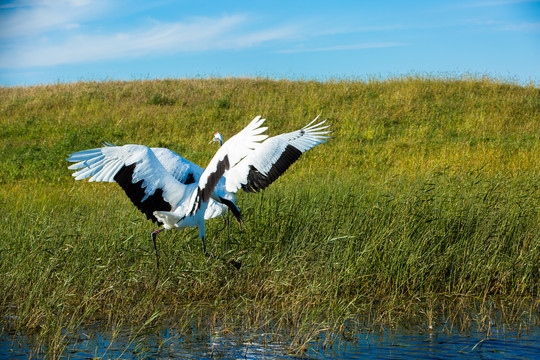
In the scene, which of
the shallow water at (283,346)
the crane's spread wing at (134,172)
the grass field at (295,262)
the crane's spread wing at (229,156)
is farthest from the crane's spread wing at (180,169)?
the shallow water at (283,346)

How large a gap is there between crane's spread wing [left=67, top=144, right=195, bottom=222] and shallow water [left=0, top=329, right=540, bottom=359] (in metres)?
1.65

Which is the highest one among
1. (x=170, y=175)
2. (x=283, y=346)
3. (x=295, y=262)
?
(x=170, y=175)

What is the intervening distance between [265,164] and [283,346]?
6.67 feet

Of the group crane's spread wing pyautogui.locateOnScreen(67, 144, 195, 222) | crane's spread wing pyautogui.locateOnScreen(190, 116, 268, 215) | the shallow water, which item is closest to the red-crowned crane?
crane's spread wing pyautogui.locateOnScreen(67, 144, 195, 222)

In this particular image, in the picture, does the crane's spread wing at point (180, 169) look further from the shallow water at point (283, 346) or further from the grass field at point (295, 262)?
the shallow water at point (283, 346)

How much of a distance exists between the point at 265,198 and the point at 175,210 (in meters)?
1.82

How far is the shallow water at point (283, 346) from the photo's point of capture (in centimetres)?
374

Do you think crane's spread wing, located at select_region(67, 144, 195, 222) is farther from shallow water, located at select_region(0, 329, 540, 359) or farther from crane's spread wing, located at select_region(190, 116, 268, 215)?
shallow water, located at select_region(0, 329, 540, 359)

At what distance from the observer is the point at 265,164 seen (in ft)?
17.7

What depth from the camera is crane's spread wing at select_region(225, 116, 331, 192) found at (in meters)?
5.39

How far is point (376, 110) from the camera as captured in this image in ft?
62.7

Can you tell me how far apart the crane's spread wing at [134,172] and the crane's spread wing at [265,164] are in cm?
59

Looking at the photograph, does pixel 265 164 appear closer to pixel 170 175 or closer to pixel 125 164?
pixel 170 175

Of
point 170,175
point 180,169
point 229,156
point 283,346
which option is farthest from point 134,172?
point 283,346
